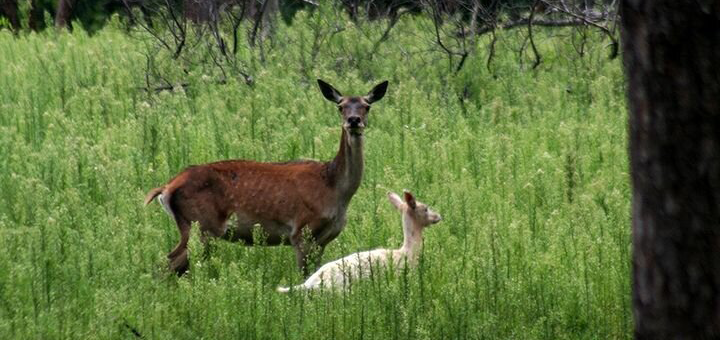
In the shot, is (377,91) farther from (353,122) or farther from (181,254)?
(181,254)

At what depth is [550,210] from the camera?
10.7m

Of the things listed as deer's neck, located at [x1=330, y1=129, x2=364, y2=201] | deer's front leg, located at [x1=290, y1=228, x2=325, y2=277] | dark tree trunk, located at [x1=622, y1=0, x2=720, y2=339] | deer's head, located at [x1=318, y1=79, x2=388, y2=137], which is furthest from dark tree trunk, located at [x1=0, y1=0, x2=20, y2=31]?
dark tree trunk, located at [x1=622, y1=0, x2=720, y2=339]

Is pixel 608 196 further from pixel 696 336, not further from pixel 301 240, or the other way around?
pixel 696 336

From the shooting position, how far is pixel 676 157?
543 cm

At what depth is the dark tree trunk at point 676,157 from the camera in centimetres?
536

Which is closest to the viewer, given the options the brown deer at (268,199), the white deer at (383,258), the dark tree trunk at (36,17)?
the white deer at (383,258)

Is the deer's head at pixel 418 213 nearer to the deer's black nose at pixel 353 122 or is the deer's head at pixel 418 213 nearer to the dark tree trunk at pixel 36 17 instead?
the deer's black nose at pixel 353 122

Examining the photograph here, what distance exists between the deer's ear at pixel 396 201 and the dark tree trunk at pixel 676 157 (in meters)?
4.19

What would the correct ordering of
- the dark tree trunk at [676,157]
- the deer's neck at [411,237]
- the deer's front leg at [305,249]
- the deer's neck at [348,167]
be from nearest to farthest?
1. the dark tree trunk at [676,157]
2. the deer's front leg at [305,249]
3. the deer's neck at [411,237]
4. the deer's neck at [348,167]

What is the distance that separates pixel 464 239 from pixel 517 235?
0.35 m

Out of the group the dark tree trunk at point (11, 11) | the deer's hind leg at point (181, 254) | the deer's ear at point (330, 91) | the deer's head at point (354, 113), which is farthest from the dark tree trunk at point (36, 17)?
the deer's hind leg at point (181, 254)

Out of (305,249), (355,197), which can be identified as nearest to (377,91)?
(355,197)

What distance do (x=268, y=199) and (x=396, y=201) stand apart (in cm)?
93

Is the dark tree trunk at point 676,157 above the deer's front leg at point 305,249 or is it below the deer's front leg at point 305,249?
above
